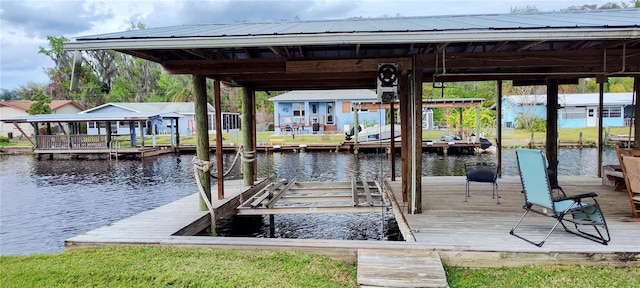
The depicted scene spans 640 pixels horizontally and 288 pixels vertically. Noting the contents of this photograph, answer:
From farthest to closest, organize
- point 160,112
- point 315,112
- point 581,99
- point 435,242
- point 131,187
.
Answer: point 160,112, point 315,112, point 581,99, point 131,187, point 435,242

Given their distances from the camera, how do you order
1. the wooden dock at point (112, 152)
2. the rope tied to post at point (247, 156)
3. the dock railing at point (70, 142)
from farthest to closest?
the dock railing at point (70, 142), the wooden dock at point (112, 152), the rope tied to post at point (247, 156)

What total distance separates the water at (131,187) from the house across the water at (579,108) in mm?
10237

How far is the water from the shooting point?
755cm

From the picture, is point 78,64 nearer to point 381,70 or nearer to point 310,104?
point 381,70

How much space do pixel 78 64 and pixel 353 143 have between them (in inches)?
692

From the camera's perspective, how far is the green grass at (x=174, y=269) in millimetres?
3461

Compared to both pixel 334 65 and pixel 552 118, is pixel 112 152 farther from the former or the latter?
pixel 552 118

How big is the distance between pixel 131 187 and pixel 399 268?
11911 millimetres

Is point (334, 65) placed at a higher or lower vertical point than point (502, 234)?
higher

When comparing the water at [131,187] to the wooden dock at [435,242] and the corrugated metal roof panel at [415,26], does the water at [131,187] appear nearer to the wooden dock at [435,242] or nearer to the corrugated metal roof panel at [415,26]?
the wooden dock at [435,242]

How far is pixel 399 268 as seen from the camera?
11.7 ft

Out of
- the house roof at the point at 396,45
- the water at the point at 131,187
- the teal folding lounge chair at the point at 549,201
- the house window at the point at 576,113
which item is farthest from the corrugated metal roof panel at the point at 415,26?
the house window at the point at 576,113

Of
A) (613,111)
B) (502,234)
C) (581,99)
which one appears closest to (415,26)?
(502,234)

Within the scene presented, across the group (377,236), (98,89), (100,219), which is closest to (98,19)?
(98,89)
